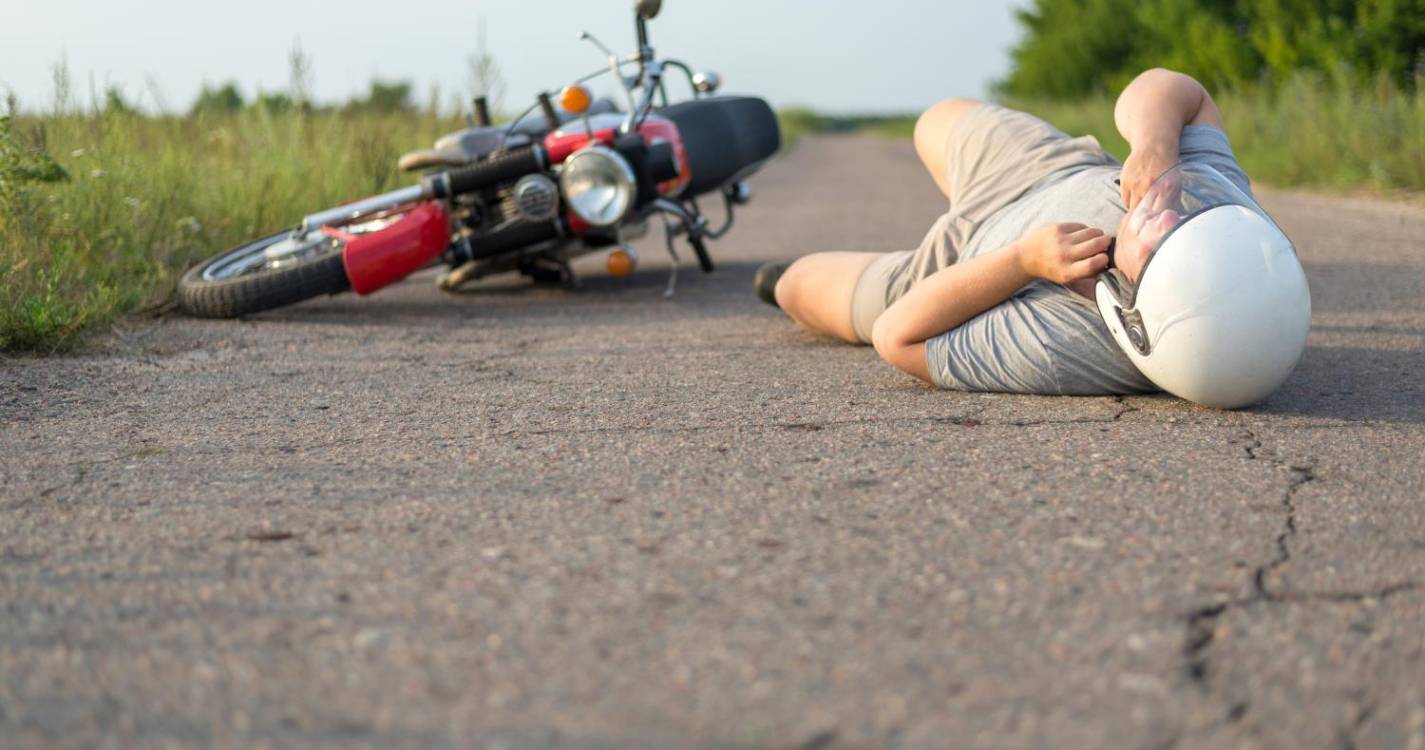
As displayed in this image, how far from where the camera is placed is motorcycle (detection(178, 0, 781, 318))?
5105mm

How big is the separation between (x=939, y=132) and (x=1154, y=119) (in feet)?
3.91

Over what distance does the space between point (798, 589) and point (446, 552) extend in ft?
1.90

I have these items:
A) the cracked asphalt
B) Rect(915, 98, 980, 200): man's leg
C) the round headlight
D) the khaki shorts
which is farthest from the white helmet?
the round headlight

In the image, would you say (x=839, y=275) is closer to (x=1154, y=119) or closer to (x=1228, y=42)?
(x=1154, y=119)

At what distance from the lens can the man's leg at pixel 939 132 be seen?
458cm

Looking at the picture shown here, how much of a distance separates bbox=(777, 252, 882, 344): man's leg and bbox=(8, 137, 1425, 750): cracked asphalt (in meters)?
0.30

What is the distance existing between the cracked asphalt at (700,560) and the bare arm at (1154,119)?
533mm

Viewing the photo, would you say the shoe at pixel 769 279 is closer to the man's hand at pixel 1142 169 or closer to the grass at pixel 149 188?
the man's hand at pixel 1142 169

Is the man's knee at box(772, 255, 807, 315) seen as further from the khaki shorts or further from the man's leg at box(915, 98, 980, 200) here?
the man's leg at box(915, 98, 980, 200)

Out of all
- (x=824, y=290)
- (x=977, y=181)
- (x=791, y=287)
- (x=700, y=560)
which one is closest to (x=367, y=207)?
(x=791, y=287)

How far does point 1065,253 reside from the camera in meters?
3.23

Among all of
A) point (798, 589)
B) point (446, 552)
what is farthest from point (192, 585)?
point (798, 589)

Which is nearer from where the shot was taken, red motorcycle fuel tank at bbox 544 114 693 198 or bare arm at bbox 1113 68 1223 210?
bare arm at bbox 1113 68 1223 210

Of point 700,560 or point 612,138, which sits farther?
point 612,138
